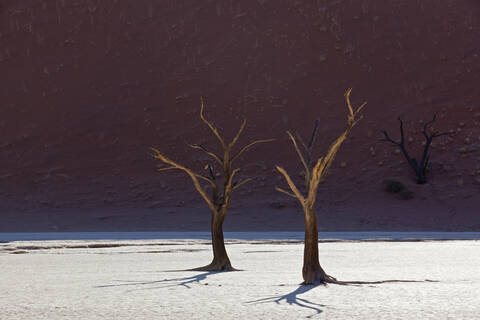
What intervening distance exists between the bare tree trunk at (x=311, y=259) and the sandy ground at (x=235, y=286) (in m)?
0.34

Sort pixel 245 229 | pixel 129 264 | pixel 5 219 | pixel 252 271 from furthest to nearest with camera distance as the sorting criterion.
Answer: pixel 5 219 < pixel 245 229 < pixel 129 264 < pixel 252 271

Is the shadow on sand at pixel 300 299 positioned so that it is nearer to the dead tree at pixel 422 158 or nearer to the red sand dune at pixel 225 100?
the red sand dune at pixel 225 100

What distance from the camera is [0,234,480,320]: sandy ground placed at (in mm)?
9273

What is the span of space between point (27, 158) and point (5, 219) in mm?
7804

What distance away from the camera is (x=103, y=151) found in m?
48.6

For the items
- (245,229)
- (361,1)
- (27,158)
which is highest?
(361,1)

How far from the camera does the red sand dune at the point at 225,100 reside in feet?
142

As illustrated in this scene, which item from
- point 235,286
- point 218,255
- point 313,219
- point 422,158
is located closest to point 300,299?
point 235,286

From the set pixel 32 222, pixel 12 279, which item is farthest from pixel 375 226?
pixel 12 279

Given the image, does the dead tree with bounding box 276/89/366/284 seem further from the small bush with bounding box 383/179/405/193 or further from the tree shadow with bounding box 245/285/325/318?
the small bush with bounding box 383/179/405/193

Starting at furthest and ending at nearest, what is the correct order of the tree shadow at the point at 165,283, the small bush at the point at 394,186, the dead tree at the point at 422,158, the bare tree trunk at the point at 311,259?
1. the dead tree at the point at 422,158
2. the small bush at the point at 394,186
3. the bare tree trunk at the point at 311,259
4. the tree shadow at the point at 165,283

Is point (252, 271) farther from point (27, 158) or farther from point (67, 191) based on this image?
point (27, 158)

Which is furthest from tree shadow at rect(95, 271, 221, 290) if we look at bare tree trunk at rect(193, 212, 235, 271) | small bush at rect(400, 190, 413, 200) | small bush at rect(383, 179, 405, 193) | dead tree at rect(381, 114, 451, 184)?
dead tree at rect(381, 114, 451, 184)

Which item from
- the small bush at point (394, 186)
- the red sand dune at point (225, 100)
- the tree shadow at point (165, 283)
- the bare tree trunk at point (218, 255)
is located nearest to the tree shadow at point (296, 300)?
the tree shadow at point (165, 283)
